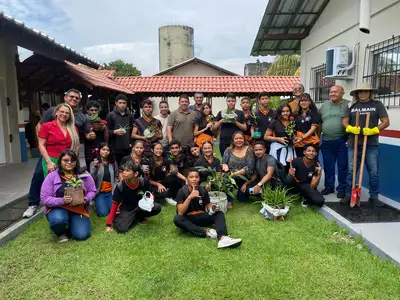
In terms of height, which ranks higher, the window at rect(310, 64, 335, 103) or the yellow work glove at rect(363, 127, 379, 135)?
the window at rect(310, 64, 335, 103)

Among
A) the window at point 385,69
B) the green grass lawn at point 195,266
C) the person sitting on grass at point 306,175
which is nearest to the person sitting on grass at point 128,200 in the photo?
the green grass lawn at point 195,266

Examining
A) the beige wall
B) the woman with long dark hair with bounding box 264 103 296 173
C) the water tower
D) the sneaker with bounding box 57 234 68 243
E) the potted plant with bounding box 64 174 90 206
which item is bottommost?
the sneaker with bounding box 57 234 68 243

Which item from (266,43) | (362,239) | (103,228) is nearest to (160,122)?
(103,228)

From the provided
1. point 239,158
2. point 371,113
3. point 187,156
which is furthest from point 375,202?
point 187,156

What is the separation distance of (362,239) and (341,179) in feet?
5.69

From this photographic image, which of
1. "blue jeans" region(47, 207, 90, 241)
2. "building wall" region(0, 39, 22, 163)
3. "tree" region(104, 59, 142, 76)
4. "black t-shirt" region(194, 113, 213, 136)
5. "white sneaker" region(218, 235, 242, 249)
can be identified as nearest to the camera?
"white sneaker" region(218, 235, 242, 249)

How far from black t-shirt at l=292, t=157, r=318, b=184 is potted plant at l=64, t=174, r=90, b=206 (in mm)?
3137

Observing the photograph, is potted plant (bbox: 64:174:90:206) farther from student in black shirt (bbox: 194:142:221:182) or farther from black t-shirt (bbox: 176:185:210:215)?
student in black shirt (bbox: 194:142:221:182)

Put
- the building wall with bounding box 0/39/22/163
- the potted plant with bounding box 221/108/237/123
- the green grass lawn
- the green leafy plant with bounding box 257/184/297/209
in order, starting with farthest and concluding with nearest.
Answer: the building wall with bounding box 0/39/22/163 < the potted plant with bounding box 221/108/237/123 < the green leafy plant with bounding box 257/184/297/209 < the green grass lawn

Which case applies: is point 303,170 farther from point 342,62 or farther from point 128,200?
point 128,200

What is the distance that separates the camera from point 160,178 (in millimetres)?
5492

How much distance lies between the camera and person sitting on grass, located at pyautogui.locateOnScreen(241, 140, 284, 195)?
5051 mm

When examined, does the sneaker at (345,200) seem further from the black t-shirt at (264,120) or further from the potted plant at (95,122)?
the potted plant at (95,122)

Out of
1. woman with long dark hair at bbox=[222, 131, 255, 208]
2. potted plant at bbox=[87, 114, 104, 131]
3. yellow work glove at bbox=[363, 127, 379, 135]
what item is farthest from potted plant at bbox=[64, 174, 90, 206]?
yellow work glove at bbox=[363, 127, 379, 135]
